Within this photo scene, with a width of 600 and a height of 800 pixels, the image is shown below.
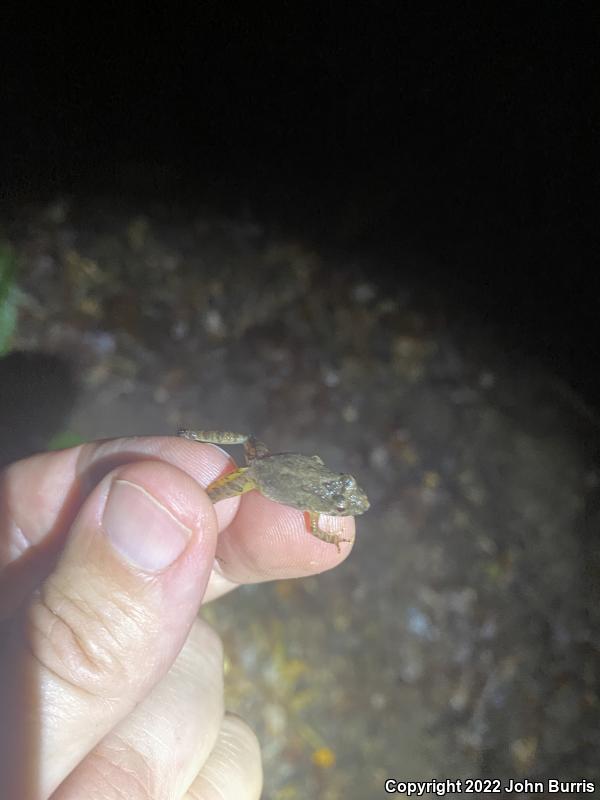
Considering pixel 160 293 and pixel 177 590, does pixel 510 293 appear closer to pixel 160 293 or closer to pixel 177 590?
pixel 160 293

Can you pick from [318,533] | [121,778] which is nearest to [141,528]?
[121,778]

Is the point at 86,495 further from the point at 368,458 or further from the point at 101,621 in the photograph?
the point at 368,458

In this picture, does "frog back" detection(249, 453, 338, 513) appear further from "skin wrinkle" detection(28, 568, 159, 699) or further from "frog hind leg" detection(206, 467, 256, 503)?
"skin wrinkle" detection(28, 568, 159, 699)

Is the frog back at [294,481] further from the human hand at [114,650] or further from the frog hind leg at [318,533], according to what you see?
the human hand at [114,650]

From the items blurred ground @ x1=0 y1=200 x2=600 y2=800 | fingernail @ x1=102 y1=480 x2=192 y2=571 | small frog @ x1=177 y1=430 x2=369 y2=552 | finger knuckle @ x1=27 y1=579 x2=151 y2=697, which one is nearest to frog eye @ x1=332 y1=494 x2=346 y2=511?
small frog @ x1=177 y1=430 x2=369 y2=552

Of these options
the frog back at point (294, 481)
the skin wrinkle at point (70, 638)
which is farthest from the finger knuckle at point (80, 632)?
the frog back at point (294, 481)

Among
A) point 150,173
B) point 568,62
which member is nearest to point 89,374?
point 150,173

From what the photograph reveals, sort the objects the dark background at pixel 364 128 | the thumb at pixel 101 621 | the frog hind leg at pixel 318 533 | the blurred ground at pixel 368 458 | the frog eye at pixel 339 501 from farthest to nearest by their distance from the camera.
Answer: the dark background at pixel 364 128 → the blurred ground at pixel 368 458 → the frog hind leg at pixel 318 533 → the frog eye at pixel 339 501 → the thumb at pixel 101 621
